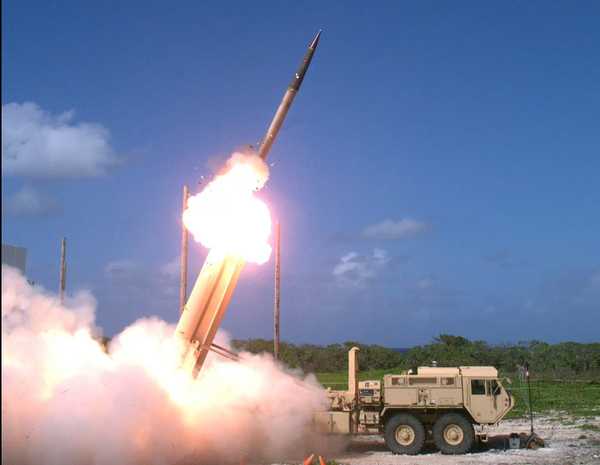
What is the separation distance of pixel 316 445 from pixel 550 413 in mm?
12710

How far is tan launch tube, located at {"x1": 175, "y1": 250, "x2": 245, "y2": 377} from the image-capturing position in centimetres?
1800

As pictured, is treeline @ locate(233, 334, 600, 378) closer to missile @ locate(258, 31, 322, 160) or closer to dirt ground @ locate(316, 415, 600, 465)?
dirt ground @ locate(316, 415, 600, 465)

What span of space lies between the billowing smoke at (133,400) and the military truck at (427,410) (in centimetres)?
94

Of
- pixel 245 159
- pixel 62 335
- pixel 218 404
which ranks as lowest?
pixel 218 404

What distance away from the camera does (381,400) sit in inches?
778

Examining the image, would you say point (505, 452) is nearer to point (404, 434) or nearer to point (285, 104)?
point (404, 434)

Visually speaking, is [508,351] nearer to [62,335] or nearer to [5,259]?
[62,335]

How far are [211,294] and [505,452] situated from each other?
8884 millimetres

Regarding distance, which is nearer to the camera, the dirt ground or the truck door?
the dirt ground

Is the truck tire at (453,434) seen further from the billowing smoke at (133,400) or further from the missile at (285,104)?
the missile at (285,104)

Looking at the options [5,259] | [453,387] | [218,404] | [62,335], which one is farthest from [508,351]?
[5,259]

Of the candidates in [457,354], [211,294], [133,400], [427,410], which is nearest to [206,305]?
[211,294]

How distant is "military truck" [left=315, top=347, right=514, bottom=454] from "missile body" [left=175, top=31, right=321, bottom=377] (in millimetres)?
3815

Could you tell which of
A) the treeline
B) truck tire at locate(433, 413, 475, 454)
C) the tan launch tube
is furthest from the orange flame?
the treeline
